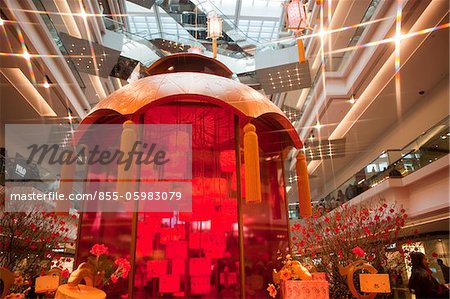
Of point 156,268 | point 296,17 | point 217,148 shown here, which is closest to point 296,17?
point 296,17

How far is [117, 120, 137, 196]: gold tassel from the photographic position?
311cm

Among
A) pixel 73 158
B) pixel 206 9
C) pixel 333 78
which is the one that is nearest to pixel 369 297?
pixel 73 158

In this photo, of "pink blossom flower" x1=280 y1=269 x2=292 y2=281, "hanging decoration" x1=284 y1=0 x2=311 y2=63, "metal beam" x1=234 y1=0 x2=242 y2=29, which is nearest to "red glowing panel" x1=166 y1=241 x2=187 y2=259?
"pink blossom flower" x1=280 y1=269 x2=292 y2=281

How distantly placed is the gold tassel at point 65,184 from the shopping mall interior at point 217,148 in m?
0.01

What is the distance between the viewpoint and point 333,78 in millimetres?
9023

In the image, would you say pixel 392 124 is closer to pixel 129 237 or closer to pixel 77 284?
pixel 129 237

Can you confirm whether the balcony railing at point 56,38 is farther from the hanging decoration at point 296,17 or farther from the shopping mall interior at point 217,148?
the hanging decoration at point 296,17

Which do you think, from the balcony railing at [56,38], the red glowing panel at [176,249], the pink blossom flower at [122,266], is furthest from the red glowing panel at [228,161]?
the balcony railing at [56,38]

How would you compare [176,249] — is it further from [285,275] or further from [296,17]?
[296,17]

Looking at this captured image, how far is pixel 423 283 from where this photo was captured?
434cm

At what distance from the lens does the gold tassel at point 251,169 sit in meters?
2.96

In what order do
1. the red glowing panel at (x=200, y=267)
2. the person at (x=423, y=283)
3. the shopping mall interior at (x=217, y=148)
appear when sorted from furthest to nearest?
the person at (x=423, y=283) < the red glowing panel at (x=200, y=267) < the shopping mall interior at (x=217, y=148)

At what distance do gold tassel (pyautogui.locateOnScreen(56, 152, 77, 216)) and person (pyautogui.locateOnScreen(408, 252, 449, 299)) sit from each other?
4356mm

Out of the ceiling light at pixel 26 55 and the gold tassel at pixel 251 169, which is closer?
the gold tassel at pixel 251 169
